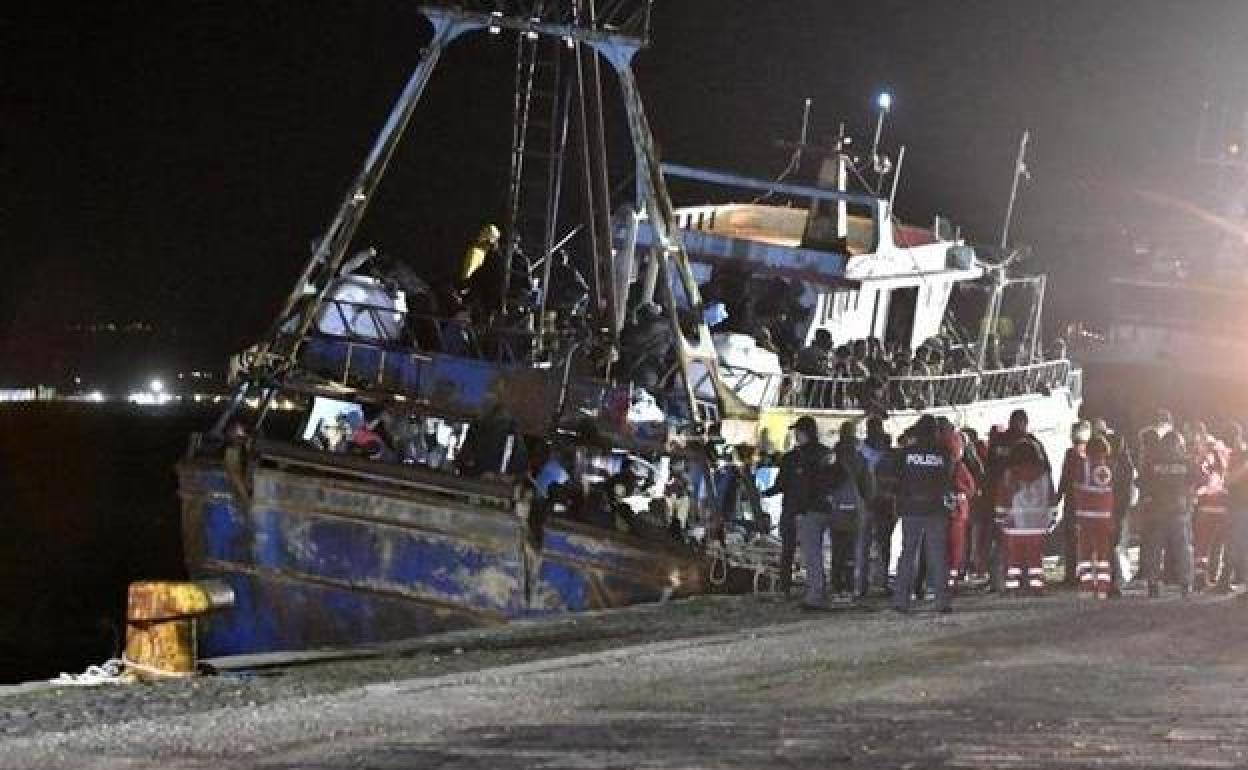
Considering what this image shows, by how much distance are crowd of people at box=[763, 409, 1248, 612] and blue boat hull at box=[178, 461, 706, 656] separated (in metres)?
1.65

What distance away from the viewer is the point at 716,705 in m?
9.55

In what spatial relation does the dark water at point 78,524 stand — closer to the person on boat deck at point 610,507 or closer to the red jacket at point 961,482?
the person on boat deck at point 610,507

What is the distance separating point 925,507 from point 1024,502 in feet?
5.29

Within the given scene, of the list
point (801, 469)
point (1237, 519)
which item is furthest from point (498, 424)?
point (1237, 519)

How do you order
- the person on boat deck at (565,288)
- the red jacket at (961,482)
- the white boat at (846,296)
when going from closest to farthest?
the red jacket at (961,482)
the white boat at (846,296)
the person on boat deck at (565,288)

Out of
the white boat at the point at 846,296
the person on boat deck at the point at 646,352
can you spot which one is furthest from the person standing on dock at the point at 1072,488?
the person on boat deck at the point at 646,352

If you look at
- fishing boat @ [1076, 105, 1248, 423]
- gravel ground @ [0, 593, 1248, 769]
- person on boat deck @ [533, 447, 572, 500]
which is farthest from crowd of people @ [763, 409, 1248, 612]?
fishing boat @ [1076, 105, 1248, 423]

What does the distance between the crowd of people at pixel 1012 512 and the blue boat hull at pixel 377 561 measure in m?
1.65

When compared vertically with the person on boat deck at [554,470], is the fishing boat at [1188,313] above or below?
above

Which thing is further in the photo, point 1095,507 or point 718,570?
point 718,570

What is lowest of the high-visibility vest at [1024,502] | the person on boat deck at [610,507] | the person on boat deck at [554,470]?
the person on boat deck at [610,507]

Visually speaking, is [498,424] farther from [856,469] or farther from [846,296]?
[846,296]

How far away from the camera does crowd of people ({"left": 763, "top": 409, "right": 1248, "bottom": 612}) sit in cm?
Result: 1466

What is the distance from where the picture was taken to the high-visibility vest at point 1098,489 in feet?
51.5
